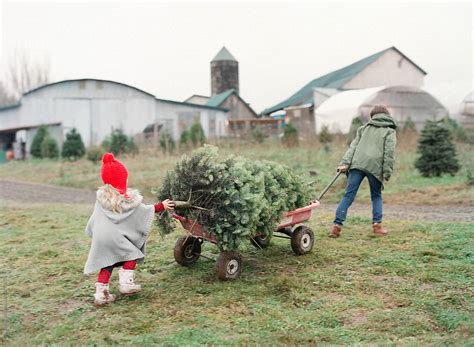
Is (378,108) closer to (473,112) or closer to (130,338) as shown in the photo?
(130,338)

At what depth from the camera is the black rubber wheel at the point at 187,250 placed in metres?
5.18

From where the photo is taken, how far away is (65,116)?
33938 millimetres

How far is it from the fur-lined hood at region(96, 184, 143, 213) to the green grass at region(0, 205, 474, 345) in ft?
2.65

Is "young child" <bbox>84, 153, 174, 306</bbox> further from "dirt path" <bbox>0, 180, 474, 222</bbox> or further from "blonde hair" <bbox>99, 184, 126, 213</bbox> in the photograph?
"dirt path" <bbox>0, 180, 474, 222</bbox>

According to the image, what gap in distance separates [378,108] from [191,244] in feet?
10.3

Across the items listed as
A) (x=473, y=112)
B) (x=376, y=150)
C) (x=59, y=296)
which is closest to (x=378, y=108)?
(x=376, y=150)

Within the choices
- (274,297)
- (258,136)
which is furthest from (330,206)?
(258,136)

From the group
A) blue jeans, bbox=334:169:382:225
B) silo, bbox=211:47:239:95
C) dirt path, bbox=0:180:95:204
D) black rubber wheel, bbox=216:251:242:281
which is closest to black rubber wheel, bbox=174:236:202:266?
black rubber wheel, bbox=216:251:242:281

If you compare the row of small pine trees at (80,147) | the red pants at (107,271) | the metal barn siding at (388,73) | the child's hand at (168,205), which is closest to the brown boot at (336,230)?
the child's hand at (168,205)

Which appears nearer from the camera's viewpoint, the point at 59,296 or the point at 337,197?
the point at 59,296

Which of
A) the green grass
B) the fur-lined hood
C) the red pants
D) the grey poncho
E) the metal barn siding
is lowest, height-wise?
the green grass

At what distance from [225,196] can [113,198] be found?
1.02 metres

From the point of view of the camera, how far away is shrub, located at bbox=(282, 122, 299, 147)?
836 inches

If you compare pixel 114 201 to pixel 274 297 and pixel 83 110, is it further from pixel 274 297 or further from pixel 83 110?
pixel 83 110
